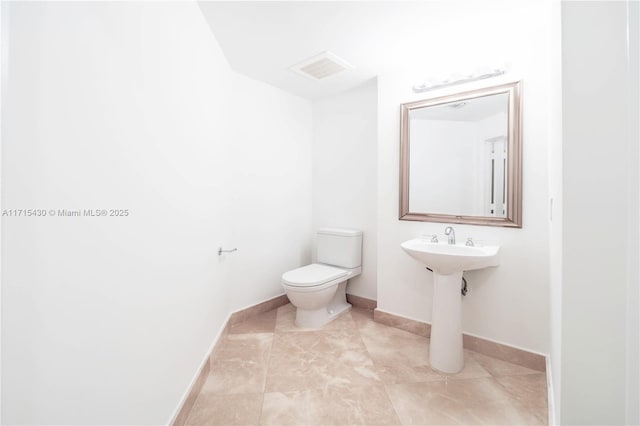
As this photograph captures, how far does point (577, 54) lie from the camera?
69 centimetres

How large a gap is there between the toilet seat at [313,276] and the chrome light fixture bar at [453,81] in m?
1.64

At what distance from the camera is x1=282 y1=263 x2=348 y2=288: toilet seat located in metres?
2.18

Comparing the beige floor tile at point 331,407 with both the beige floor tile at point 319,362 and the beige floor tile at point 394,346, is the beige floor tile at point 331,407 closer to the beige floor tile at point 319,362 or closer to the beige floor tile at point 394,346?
the beige floor tile at point 319,362

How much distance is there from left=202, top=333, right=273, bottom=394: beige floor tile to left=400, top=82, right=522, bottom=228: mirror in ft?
4.97

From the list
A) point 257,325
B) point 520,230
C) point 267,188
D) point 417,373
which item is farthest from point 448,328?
point 267,188

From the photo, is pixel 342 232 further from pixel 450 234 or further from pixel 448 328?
pixel 448 328

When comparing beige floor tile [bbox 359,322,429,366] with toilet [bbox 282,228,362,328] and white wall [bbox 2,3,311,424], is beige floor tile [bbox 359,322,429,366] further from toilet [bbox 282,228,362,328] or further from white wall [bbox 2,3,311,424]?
white wall [bbox 2,3,311,424]

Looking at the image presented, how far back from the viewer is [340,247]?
2.65 meters

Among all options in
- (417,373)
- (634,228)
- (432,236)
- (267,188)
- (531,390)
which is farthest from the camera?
(267,188)

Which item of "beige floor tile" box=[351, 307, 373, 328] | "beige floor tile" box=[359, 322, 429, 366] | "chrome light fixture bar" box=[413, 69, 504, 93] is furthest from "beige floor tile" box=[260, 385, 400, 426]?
"chrome light fixture bar" box=[413, 69, 504, 93]

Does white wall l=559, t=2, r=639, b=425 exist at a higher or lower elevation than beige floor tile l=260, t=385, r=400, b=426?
higher

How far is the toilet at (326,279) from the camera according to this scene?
221 cm

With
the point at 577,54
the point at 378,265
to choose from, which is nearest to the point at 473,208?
the point at 378,265

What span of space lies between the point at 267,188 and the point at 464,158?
67.8 inches
